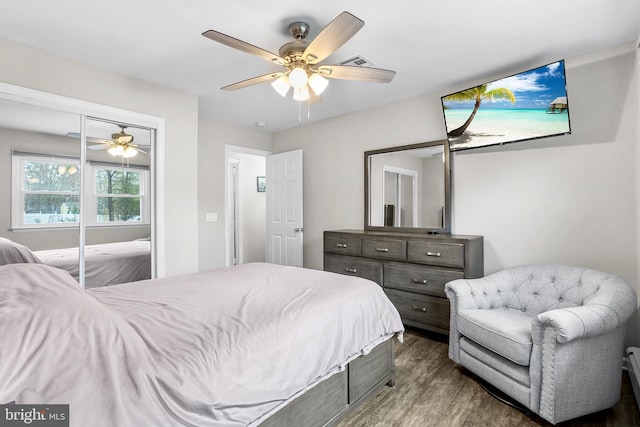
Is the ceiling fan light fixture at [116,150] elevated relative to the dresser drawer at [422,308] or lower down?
elevated

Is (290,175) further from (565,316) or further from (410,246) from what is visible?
(565,316)

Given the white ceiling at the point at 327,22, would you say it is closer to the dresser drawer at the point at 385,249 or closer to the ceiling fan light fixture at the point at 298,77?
the ceiling fan light fixture at the point at 298,77

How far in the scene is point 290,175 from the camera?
16.1 feet

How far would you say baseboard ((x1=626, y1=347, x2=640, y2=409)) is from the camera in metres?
2.03

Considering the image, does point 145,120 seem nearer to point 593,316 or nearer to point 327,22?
point 327,22

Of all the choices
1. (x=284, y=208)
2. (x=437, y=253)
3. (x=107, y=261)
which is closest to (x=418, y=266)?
(x=437, y=253)

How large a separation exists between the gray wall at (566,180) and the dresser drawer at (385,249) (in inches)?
26.9

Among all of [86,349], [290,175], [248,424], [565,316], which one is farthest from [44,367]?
[290,175]

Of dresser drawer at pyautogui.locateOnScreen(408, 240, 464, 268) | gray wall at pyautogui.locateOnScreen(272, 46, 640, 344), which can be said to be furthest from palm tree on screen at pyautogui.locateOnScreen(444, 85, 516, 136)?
dresser drawer at pyautogui.locateOnScreen(408, 240, 464, 268)

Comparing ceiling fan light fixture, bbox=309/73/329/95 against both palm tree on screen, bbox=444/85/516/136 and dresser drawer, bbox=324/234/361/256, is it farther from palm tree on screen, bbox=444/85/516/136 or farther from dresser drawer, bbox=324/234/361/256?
dresser drawer, bbox=324/234/361/256

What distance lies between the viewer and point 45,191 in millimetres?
2658

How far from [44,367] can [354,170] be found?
12.3ft

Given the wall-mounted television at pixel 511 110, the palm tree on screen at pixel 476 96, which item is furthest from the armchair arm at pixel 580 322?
the palm tree on screen at pixel 476 96

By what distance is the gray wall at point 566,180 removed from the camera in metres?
2.45
